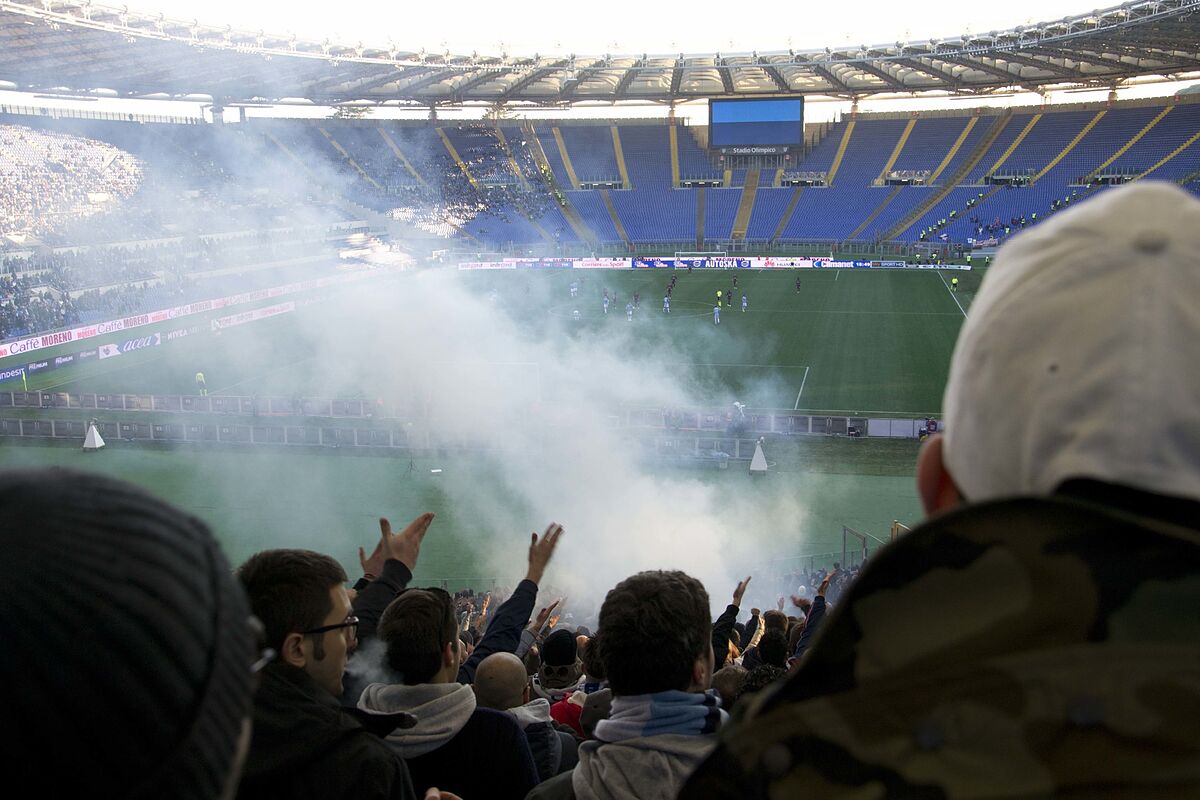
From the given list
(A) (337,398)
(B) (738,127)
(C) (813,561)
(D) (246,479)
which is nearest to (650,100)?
(B) (738,127)

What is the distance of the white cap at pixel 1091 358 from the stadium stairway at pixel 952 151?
188ft

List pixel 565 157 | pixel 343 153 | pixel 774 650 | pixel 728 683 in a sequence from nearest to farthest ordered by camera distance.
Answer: pixel 728 683 < pixel 774 650 < pixel 343 153 < pixel 565 157

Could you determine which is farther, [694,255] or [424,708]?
[694,255]

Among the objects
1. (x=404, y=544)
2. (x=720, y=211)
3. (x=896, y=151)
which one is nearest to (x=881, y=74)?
(x=896, y=151)

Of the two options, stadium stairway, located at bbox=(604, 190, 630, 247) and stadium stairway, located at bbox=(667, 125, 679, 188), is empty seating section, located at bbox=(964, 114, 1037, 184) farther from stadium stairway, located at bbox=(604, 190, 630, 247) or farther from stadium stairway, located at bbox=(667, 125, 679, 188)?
stadium stairway, located at bbox=(604, 190, 630, 247)

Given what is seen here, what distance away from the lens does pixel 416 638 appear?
3094 millimetres

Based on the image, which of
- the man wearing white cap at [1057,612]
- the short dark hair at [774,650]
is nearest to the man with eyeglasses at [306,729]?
the man wearing white cap at [1057,612]

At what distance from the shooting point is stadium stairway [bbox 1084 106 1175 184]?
50344 mm

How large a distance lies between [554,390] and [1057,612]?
22.0 meters

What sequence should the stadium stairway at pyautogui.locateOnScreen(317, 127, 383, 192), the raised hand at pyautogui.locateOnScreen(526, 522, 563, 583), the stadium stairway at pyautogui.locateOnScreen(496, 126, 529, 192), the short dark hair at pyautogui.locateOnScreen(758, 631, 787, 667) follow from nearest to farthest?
the raised hand at pyautogui.locateOnScreen(526, 522, 563, 583) < the short dark hair at pyautogui.locateOnScreen(758, 631, 787, 667) < the stadium stairway at pyautogui.locateOnScreen(317, 127, 383, 192) < the stadium stairway at pyautogui.locateOnScreen(496, 126, 529, 192)

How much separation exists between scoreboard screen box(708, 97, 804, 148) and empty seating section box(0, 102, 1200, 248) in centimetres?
503

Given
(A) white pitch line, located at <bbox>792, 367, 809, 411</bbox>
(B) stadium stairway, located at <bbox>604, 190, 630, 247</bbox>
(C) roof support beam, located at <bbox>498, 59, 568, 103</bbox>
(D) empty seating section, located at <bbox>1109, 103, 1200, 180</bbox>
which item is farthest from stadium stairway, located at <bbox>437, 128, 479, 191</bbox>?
(D) empty seating section, located at <bbox>1109, 103, 1200, 180</bbox>

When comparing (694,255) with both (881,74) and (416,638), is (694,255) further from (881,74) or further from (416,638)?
(416,638)

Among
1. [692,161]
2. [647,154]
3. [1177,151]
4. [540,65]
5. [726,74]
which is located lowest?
[1177,151]
